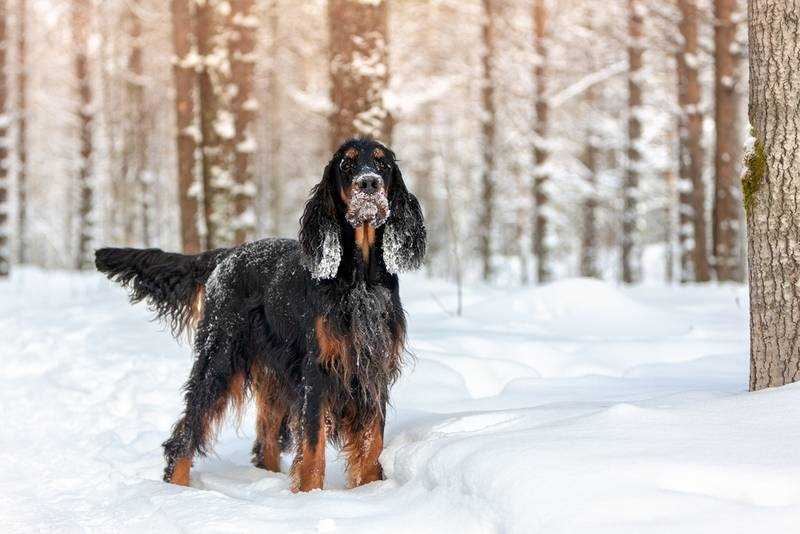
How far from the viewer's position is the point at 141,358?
7.15 metres

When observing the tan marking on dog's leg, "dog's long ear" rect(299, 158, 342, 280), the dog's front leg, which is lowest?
the tan marking on dog's leg

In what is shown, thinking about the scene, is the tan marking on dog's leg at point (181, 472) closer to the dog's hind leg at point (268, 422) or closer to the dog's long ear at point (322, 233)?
the dog's hind leg at point (268, 422)

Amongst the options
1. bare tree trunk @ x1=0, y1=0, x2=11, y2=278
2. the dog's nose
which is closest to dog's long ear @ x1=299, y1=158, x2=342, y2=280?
the dog's nose

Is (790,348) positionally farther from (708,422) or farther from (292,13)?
(292,13)

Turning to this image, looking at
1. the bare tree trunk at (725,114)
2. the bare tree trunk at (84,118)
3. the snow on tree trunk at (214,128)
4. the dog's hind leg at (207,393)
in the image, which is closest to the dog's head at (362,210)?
the dog's hind leg at (207,393)

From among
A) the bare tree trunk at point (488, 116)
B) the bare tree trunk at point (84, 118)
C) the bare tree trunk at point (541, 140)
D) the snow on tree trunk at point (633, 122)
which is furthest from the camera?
the bare tree trunk at point (84, 118)

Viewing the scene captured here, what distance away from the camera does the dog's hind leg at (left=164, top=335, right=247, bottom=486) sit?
452 cm

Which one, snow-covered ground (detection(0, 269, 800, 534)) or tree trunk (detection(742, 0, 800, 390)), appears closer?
snow-covered ground (detection(0, 269, 800, 534))

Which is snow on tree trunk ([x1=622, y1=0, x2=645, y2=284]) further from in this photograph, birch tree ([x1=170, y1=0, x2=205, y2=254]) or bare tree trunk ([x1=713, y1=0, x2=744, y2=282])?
birch tree ([x1=170, y1=0, x2=205, y2=254])

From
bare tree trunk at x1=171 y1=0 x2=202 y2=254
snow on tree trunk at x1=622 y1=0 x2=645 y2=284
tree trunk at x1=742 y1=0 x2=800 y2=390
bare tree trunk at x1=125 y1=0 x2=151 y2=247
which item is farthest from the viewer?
bare tree trunk at x1=125 y1=0 x2=151 y2=247

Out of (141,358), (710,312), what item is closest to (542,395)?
(141,358)

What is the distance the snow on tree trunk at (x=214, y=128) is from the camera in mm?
11195

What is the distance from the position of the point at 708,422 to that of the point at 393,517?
4.28 ft

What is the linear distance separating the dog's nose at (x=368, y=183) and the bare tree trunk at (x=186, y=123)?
779cm
